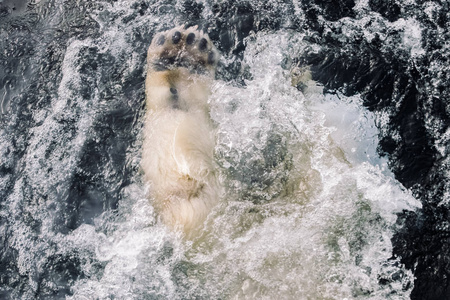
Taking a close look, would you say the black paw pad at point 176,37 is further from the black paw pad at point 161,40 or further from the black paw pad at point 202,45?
the black paw pad at point 202,45

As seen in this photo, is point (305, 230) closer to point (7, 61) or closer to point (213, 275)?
point (213, 275)

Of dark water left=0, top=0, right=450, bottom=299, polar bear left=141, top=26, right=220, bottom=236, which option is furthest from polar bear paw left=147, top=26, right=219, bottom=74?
dark water left=0, top=0, right=450, bottom=299

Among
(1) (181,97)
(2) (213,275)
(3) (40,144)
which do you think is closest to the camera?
(2) (213,275)

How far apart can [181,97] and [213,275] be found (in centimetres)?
167

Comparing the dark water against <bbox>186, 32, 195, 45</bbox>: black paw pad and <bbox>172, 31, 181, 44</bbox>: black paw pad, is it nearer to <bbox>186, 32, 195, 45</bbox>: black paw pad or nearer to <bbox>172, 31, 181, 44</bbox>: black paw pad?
<bbox>186, 32, 195, 45</bbox>: black paw pad

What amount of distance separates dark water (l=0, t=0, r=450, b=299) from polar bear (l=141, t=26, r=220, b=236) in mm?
227

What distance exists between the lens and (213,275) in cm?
347

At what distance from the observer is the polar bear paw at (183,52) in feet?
13.9

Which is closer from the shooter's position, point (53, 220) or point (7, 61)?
point (53, 220)

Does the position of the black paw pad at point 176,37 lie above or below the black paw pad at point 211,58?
above

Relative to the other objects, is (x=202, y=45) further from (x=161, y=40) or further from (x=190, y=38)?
(x=161, y=40)

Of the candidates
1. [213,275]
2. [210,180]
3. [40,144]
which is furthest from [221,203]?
[40,144]

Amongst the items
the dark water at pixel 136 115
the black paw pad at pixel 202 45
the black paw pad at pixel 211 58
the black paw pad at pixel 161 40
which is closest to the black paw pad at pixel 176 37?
the black paw pad at pixel 161 40

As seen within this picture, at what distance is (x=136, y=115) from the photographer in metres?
4.45
